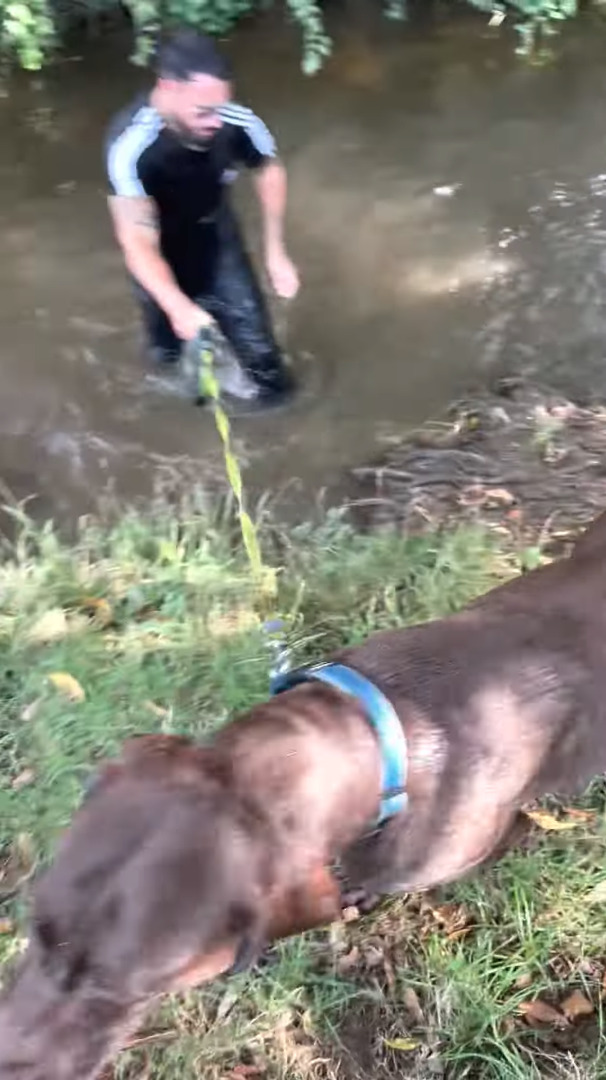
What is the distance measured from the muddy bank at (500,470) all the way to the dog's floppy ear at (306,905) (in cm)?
174

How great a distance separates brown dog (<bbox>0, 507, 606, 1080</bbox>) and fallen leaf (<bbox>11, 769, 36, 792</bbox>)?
1.03 metres

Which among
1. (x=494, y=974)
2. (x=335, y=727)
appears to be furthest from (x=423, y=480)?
(x=335, y=727)

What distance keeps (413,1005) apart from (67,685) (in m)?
1.11

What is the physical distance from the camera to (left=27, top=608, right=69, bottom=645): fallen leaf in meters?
2.88

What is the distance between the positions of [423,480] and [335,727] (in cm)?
183

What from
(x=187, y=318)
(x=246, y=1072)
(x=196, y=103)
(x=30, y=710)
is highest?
(x=196, y=103)

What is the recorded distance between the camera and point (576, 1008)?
2270 millimetres

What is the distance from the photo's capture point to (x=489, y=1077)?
2.18 meters

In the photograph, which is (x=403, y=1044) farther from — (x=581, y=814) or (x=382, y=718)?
(x=382, y=718)

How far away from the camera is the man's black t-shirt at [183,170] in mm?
3115

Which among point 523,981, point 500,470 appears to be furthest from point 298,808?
point 500,470

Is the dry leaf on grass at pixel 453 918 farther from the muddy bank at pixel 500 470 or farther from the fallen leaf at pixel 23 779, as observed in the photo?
the muddy bank at pixel 500 470

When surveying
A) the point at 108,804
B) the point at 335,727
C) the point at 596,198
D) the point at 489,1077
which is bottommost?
the point at 489,1077

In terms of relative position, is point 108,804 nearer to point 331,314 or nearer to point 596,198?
point 331,314
